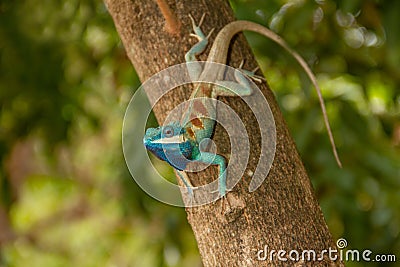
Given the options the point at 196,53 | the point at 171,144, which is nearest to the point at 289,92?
the point at 196,53

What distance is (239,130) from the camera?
1236 millimetres

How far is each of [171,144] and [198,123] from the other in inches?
2.7

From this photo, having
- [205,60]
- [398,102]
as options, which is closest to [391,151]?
[398,102]

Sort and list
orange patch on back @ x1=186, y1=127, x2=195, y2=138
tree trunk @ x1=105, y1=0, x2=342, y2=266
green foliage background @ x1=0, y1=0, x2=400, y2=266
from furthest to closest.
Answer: green foliage background @ x1=0, y1=0, x2=400, y2=266 → orange patch on back @ x1=186, y1=127, x2=195, y2=138 → tree trunk @ x1=105, y1=0, x2=342, y2=266

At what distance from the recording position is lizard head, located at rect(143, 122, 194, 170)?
4.07 feet

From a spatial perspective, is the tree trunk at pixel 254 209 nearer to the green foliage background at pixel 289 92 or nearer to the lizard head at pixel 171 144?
the lizard head at pixel 171 144

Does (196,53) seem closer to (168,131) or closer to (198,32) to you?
(198,32)

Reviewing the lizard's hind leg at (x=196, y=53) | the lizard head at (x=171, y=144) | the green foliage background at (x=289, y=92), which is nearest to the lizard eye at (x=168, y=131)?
the lizard head at (x=171, y=144)

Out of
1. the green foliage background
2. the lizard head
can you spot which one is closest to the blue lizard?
the lizard head

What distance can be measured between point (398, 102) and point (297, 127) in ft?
1.21

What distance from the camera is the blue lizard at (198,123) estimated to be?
124 centimetres

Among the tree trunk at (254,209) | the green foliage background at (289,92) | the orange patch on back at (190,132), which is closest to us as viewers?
the tree trunk at (254,209)

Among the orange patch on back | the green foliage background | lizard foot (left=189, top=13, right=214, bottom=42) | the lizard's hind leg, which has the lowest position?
the green foliage background

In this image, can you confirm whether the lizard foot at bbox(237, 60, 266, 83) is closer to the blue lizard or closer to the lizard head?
the blue lizard
